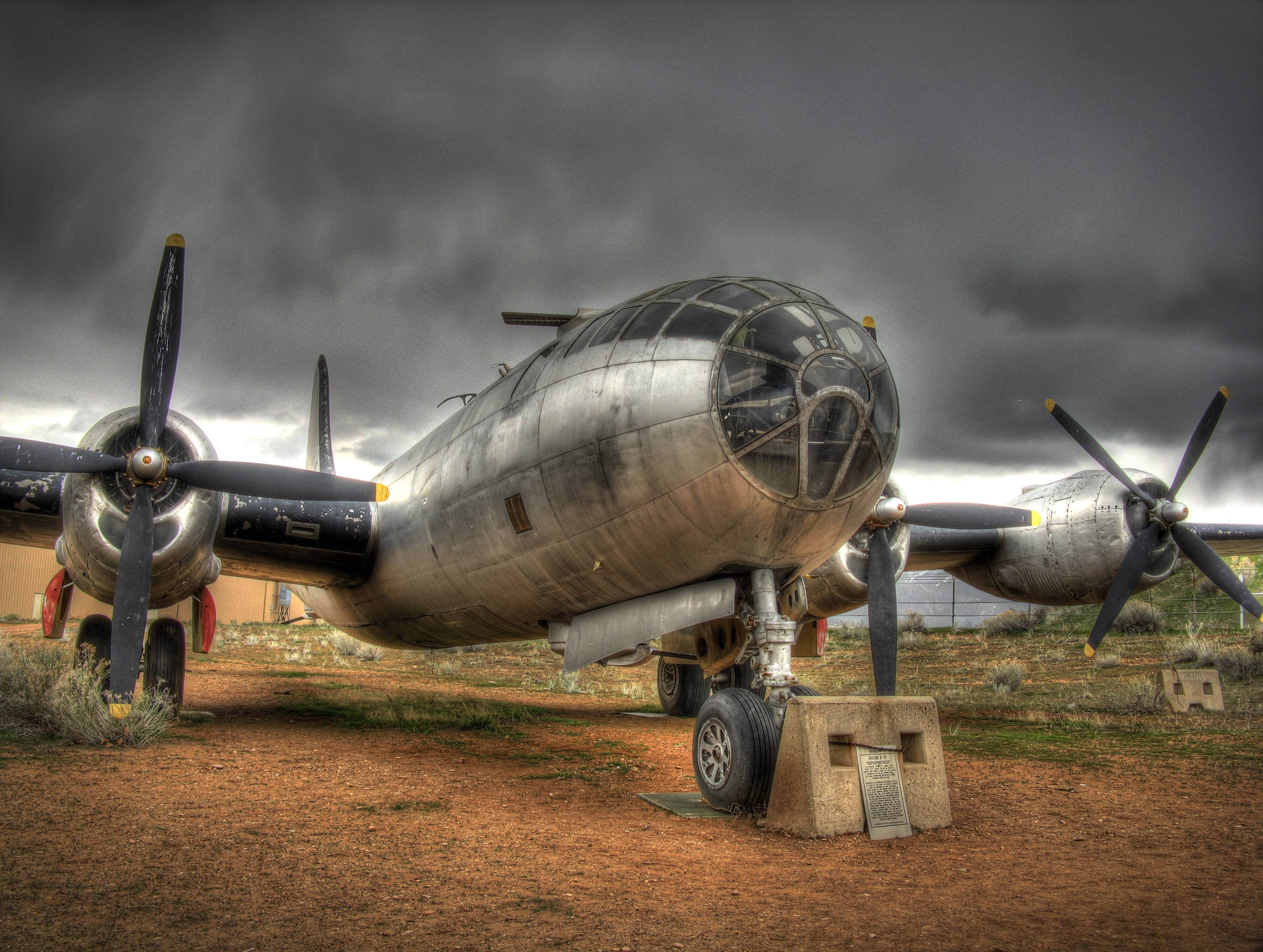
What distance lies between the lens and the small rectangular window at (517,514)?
7910 mm

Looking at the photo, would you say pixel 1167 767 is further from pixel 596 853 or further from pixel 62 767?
pixel 62 767

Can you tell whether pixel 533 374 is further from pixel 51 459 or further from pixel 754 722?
pixel 51 459

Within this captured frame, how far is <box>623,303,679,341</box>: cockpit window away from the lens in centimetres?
703

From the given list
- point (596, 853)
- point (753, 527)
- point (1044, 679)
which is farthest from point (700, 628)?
point (1044, 679)

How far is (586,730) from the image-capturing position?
1244cm

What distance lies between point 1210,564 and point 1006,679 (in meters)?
7.03

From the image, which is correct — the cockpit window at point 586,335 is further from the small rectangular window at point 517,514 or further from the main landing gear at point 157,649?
the main landing gear at point 157,649

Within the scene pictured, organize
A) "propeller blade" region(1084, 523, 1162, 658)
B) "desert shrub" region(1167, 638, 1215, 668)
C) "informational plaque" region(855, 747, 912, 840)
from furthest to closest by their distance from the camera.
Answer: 1. "desert shrub" region(1167, 638, 1215, 668)
2. "propeller blade" region(1084, 523, 1162, 658)
3. "informational plaque" region(855, 747, 912, 840)

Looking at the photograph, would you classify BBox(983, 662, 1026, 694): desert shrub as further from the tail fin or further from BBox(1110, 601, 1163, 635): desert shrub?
the tail fin

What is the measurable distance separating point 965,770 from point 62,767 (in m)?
9.05

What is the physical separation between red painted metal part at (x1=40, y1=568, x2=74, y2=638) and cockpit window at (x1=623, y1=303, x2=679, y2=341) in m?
8.33

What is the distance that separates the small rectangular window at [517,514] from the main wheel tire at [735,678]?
101 inches

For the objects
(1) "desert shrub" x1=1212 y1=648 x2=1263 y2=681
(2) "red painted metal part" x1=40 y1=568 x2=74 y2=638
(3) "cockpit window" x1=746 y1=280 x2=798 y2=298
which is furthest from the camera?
(1) "desert shrub" x1=1212 y1=648 x2=1263 y2=681

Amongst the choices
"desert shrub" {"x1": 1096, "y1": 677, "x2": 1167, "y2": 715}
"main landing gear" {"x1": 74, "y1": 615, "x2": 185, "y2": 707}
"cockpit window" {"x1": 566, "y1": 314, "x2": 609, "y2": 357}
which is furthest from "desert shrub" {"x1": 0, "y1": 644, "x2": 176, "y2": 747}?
"desert shrub" {"x1": 1096, "y1": 677, "x2": 1167, "y2": 715}
